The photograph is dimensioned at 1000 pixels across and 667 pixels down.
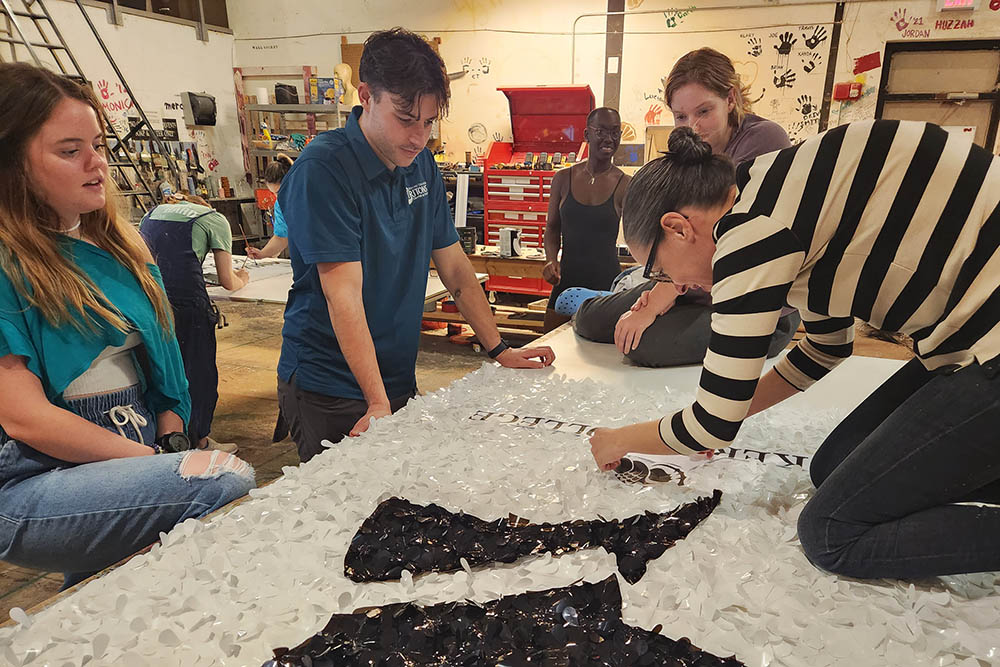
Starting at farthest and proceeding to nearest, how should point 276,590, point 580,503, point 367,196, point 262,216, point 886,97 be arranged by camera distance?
point 262,216 < point 886,97 < point 367,196 < point 580,503 < point 276,590

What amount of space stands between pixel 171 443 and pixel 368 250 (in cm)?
69

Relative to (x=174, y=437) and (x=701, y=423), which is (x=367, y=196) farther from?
(x=701, y=423)

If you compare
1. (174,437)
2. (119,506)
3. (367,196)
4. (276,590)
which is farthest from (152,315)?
(276,590)

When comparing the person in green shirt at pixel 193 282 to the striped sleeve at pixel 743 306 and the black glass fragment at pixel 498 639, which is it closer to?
the black glass fragment at pixel 498 639

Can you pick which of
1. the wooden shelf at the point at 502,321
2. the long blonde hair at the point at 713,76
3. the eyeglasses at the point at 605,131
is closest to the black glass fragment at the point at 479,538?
the long blonde hair at the point at 713,76

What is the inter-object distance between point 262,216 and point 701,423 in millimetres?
7839

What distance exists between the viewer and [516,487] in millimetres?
1339

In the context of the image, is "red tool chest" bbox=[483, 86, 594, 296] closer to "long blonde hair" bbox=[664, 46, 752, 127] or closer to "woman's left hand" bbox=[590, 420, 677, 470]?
"long blonde hair" bbox=[664, 46, 752, 127]

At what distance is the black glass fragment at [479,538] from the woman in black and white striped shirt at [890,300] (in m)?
0.23

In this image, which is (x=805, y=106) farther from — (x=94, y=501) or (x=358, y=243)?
(x=94, y=501)

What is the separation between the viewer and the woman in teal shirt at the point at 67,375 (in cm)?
120

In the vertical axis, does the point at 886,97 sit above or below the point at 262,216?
above

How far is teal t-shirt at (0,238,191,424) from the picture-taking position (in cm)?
122

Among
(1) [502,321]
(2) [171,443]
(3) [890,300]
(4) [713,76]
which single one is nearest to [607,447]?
(3) [890,300]
